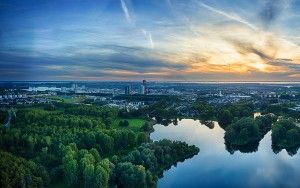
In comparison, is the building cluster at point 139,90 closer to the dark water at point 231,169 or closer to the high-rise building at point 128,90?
the high-rise building at point 128,90

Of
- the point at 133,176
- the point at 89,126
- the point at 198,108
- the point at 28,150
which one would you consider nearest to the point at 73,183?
the point at 133,176

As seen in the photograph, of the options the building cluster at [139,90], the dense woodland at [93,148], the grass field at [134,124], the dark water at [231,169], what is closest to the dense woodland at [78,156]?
the dense woodland at [93,148]

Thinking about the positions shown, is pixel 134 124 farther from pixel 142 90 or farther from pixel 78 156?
pixel 142 90

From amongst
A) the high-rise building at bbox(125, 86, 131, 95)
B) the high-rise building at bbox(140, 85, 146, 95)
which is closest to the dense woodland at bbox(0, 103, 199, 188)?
the high-rise building at bbox(125, 86, 131, 95)

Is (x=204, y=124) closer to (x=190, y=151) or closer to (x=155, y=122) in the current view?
(x=155, y=122)

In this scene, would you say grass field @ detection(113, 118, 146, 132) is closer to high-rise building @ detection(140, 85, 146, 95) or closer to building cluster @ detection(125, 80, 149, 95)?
building cluster @ detection(125, 80, 149, 95)

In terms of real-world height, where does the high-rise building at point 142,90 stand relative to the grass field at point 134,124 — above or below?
above
